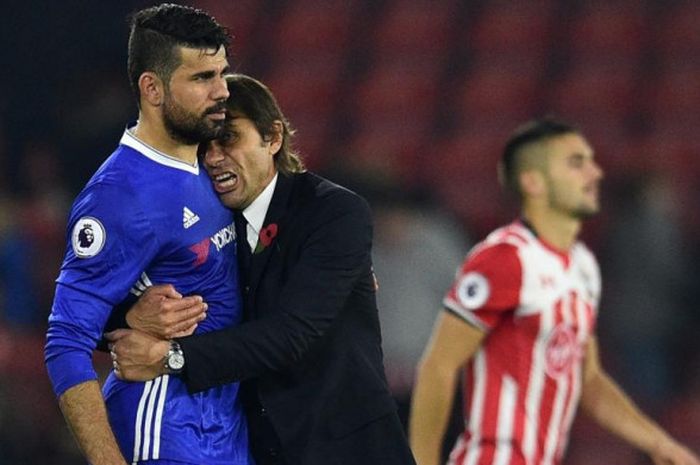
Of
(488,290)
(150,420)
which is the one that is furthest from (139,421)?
(488,290)

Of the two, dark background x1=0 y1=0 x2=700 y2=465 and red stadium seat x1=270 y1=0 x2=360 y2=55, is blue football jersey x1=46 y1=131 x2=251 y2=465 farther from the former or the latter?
red stadium seat x1=270 y1=0 x2=360 y2=55

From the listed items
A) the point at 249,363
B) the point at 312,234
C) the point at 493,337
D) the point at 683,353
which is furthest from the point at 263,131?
the point at 683,353

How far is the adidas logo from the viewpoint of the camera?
376 centimetres

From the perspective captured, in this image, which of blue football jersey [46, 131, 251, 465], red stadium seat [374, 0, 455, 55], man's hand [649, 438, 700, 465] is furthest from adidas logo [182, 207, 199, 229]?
red stadium seat [374, 0, 455, 55]

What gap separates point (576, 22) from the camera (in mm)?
10750

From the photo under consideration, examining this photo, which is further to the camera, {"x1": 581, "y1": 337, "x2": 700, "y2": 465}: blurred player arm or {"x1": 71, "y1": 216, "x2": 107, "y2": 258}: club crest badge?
{"x1": 581, "y1": 337, "x2": 700, "y2": 465}: blurred player arm

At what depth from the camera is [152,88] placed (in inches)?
150

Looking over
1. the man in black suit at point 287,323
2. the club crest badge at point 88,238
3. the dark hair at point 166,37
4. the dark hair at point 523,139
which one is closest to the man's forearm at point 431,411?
the dark hair at point 523,139

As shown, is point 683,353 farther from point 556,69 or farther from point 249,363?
point 249,363

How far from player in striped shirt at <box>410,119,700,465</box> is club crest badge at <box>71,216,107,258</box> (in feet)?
6.19

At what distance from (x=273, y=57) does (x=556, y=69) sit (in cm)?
248

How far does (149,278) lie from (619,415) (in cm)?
222

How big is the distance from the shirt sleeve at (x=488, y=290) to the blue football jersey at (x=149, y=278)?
1477 mm

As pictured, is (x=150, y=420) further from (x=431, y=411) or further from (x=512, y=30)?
(x=512, y=30)
